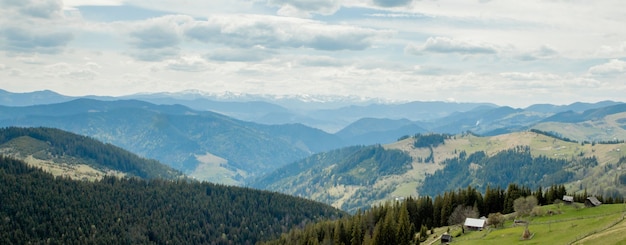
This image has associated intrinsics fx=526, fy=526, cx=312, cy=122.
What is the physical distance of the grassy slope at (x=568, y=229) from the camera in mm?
81750

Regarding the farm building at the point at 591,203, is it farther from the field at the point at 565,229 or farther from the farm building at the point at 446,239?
the farm building at the point at 446,239

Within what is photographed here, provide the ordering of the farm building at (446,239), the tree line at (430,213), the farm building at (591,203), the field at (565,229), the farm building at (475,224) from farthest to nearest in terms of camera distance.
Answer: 1. the tree line at (430,213)
2. the farm building at (591,203)
3. the farm building at (475,224)
4. the farm building at (446,239)
5. the field at (565,229)

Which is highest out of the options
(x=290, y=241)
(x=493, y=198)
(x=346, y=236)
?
(x=493, y=198)

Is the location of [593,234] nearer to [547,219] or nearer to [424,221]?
[547,219]

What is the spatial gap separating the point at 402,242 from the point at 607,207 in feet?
156

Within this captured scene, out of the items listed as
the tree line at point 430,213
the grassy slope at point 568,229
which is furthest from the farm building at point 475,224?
the tree line at point 430,213

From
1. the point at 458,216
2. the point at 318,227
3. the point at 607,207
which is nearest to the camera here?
the point at 607,207

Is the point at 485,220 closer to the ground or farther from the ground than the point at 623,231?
closer to the ground

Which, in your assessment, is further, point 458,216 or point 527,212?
point 458,216

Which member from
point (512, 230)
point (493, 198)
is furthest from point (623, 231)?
Answer: point (493, 198)

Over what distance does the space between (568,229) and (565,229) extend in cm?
52

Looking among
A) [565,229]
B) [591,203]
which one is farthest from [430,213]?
[565,229]

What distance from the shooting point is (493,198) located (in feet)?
511

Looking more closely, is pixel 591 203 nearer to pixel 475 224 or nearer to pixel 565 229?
pixel 475 224
